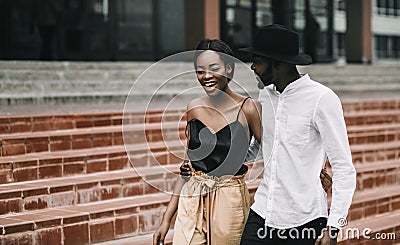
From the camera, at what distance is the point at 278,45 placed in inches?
118

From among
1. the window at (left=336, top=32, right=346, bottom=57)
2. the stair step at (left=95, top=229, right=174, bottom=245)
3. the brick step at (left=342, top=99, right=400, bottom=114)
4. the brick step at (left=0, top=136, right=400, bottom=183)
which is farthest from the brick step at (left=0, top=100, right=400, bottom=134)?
the window at (left=336, top=32, right=346, bottom=57)

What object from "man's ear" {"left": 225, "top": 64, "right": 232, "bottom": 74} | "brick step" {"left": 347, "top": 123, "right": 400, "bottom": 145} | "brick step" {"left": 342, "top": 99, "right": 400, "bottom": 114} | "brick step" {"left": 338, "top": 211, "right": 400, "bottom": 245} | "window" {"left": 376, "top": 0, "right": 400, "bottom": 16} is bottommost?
"brick step" {"left": 338, "top": 211, "right": 400, "bottom": 245}

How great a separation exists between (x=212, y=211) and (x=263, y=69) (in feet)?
2.26

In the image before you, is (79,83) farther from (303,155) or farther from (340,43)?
(340,43)

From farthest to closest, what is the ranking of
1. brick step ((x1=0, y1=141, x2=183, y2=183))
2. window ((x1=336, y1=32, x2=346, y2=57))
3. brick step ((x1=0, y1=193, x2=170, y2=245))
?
window ((x1=336, y1=32, x2=346, y2=57)) → brick step ((x1=0, y1=141, x2=183, y2=183)) → brick step ((x1=0, y1=193, x2=170, y2=245))

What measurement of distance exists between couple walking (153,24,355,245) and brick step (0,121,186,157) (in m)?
2.71

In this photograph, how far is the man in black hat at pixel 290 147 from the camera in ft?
9.76

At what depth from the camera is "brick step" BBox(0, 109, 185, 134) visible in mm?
6738

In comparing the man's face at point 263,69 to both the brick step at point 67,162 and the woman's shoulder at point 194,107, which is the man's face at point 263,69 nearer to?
the woman's shoulder at point 194,107

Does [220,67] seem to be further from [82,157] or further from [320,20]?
[320,20]

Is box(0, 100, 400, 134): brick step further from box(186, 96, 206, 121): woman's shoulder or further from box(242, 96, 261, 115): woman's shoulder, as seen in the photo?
box(242, 96, 261, 115): woman's shoulder

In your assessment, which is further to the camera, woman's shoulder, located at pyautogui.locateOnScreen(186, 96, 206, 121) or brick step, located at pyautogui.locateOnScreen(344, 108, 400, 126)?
brick step, located at pyautogui.locateOnScreen(344, 108, 400, 126)

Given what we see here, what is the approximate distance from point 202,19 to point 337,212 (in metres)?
10.9

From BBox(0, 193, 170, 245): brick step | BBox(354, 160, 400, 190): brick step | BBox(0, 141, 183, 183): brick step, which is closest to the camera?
BBox(0, 193, 170, 245): brick step
